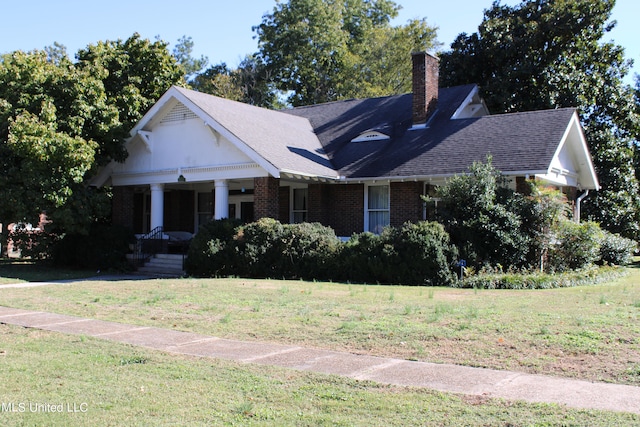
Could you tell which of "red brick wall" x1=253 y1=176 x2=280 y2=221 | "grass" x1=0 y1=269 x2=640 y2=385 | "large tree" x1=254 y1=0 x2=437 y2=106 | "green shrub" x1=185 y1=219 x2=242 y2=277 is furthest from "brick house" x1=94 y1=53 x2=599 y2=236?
"large tree" x1=254 y1=0 x2=437 y2=106

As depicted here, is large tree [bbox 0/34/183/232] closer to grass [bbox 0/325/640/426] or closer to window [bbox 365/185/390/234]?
window [bbox 365/185/390/234]

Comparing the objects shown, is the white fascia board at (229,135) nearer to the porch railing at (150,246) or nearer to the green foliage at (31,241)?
the porch railing at (150,246)

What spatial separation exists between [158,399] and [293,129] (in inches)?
776

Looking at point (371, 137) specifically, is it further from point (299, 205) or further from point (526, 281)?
point (526, 281)

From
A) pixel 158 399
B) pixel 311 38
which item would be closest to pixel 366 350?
pixel 158 399

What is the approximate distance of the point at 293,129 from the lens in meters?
24.8

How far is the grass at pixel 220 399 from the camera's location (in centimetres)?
514

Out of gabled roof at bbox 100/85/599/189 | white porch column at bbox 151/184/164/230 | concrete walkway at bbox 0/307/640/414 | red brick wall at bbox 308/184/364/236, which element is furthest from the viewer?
white porch column at bbox 151/184/164/230

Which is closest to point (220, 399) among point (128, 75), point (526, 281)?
point (526, 281)

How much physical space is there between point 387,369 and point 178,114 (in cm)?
1739

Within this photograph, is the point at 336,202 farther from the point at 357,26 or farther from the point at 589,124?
the point at 357,26

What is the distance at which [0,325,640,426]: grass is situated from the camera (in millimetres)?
5145

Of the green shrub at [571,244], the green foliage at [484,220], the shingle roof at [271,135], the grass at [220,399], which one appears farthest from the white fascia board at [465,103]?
the grass at [220,399]

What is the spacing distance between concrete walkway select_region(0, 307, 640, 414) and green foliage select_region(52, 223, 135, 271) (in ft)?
42.1
